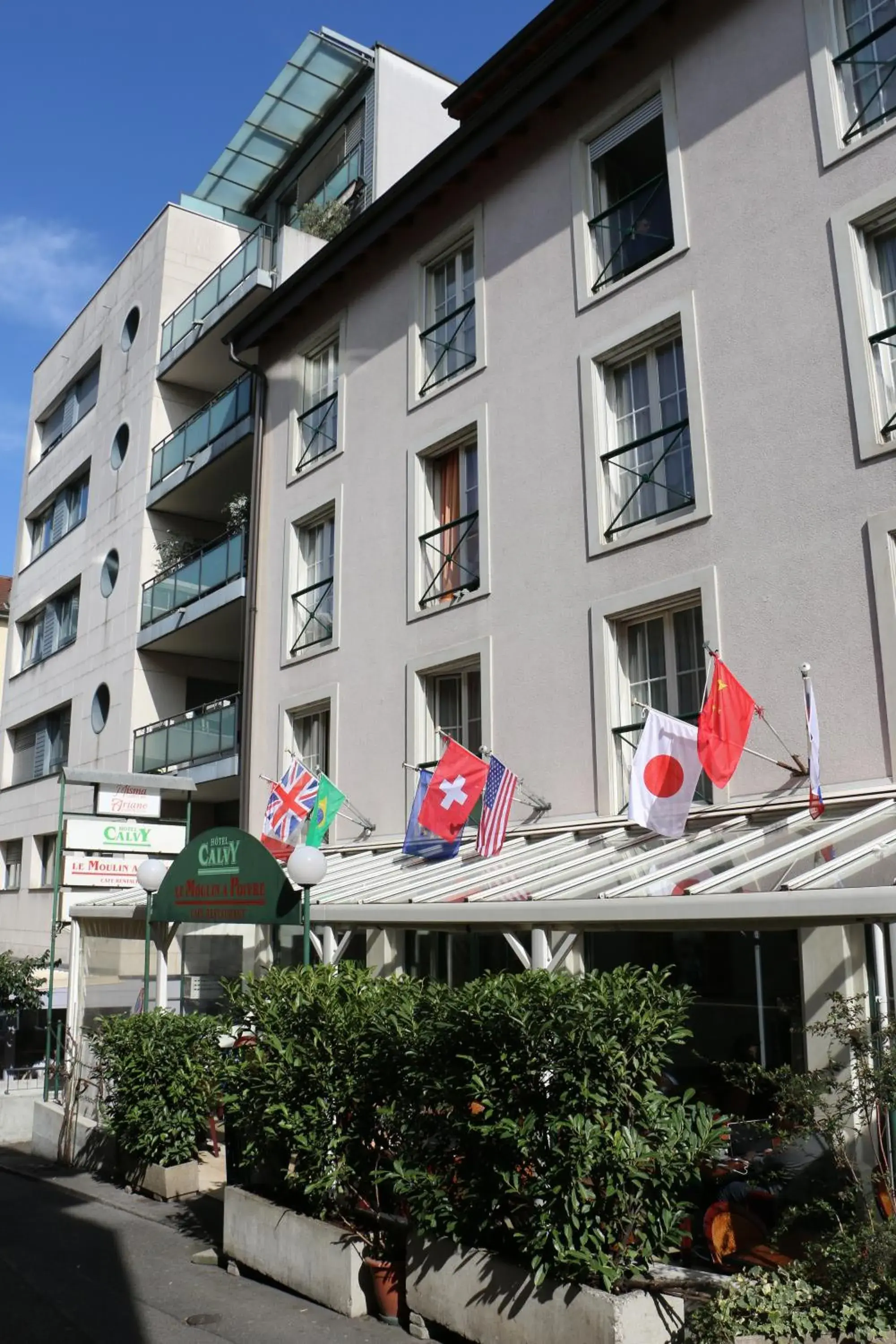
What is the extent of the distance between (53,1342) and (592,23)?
12995 millimetres

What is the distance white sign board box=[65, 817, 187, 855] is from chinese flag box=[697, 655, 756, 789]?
29.3 ft

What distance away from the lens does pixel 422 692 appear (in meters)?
14.3

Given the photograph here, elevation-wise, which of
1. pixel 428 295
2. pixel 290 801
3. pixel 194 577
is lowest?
pixel 290 801

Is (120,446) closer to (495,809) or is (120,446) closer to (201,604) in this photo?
(201,604)

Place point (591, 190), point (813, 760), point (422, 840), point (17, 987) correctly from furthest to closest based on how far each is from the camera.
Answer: point (17, 987)
point (591, 190)
point (422, 840)
point (813, 760)

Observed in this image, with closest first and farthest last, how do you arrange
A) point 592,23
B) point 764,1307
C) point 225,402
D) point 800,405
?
point 764,1307 < point 800,405 < point 592,23 < point 225,402

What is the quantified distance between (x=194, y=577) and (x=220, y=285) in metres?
5.59

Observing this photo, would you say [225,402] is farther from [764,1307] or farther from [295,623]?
[764,1307]

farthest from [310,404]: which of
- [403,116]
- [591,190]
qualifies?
[403,116]

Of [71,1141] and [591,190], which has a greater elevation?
[591,190]

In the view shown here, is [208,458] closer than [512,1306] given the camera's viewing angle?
No

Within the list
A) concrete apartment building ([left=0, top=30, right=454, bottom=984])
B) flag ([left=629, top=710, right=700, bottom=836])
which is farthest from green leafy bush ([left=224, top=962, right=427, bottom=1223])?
concrete apartment building ([left=0, top=30, right=454, bottom=984])

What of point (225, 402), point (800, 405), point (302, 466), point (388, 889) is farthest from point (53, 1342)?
point (225, 402)

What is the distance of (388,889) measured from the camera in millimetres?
11211
